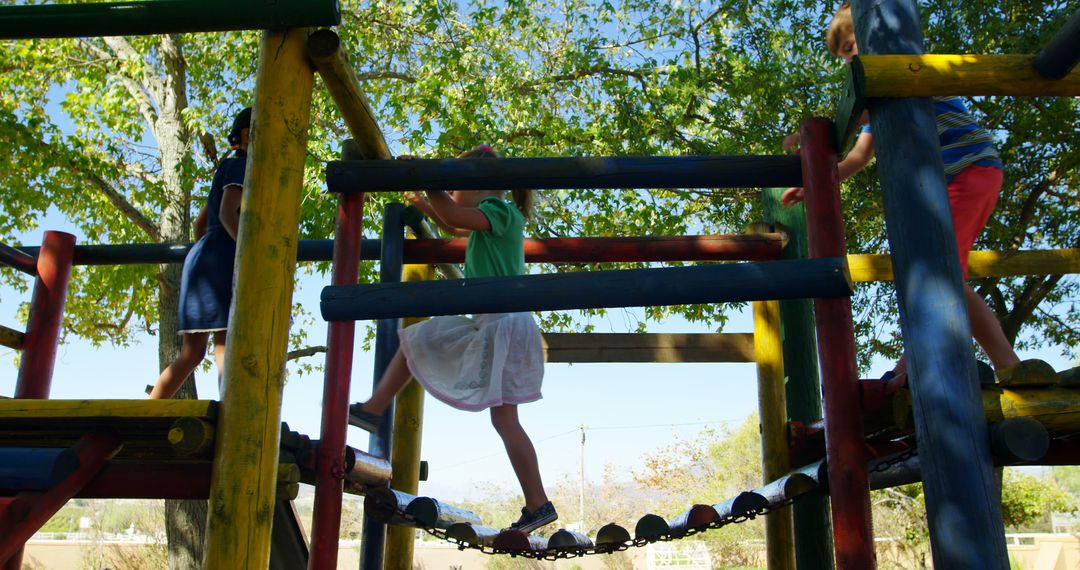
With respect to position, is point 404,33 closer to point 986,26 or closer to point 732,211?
point 732,211

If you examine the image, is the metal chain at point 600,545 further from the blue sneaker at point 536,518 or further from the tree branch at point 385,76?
the tree branch at point 385,76

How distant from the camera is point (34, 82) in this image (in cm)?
1251

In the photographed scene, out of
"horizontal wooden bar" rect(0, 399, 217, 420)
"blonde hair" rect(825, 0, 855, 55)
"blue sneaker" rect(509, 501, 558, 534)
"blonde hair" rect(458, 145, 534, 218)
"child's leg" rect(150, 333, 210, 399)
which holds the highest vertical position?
"blonde hair" rect(825, 0, 855, 55)

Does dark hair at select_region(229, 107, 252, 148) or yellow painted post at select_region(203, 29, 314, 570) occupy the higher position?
dark hair at select_region(229, 107, 252, 148)

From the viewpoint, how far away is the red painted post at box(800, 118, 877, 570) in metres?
2.15

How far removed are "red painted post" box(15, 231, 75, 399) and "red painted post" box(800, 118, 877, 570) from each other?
122 inches

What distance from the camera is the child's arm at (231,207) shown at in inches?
128

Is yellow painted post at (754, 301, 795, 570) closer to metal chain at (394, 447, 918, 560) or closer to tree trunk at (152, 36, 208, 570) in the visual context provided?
metal chain at (394, 447, 918, 560)

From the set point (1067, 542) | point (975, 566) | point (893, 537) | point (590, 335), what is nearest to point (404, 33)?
point (590, 335)

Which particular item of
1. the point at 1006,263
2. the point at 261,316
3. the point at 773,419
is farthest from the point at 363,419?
the point at 1006,263

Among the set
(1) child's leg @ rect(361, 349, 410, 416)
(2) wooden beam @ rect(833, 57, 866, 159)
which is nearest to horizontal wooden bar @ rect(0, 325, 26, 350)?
(1) child's leg @ rect(361, 349, 410, 416)

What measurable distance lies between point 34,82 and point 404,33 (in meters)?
5.52

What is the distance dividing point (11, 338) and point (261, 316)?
2168 mm

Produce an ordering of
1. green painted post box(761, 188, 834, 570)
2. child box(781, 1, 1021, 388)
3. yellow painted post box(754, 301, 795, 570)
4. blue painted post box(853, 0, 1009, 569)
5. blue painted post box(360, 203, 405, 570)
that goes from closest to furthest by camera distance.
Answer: blue painted post box(853, 0, 1009, 569) → child box(781, 1, 1021, 388) → green painted post box(761, 188, 834, 570) → yellow painted post box(754, 301, 795, 570) → blue painted post box(360, 203, 405, 570)
